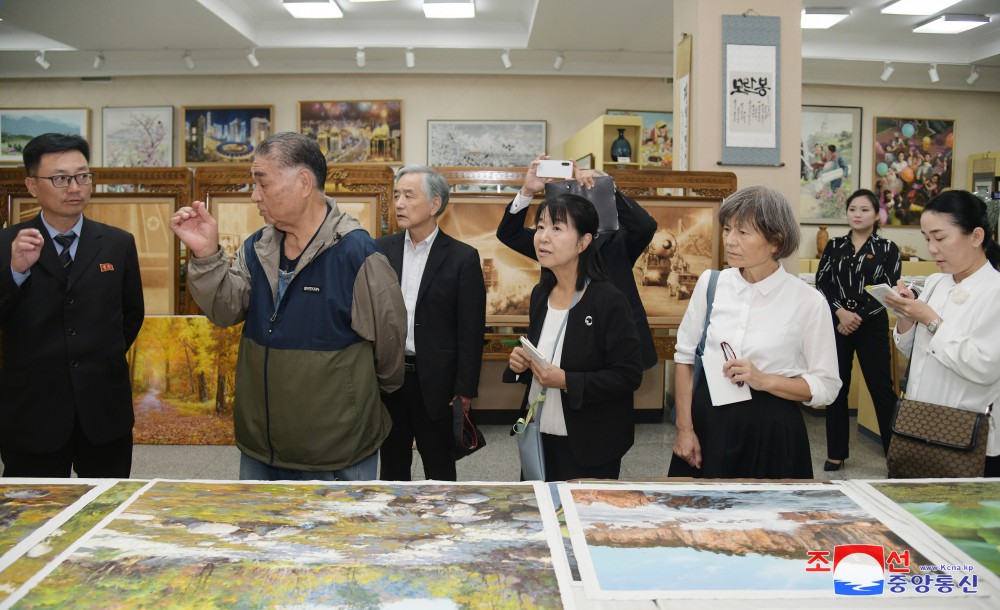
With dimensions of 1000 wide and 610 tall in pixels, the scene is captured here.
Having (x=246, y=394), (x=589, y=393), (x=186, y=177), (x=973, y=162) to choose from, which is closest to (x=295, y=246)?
(x=246, y=394)

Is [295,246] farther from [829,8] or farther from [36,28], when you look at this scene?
[36,28]

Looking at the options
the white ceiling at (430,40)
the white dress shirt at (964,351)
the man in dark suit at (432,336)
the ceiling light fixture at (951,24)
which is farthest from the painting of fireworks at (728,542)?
the ceiling light fixture at (951,24)

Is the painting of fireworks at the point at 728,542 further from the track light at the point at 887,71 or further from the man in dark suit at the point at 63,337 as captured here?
the track light at the point at 887,71

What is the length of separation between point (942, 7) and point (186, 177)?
8.09m

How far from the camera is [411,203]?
3.21m

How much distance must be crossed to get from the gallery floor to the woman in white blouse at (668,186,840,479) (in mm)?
2294

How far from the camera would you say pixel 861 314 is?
454 cm

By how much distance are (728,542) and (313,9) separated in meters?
8.25

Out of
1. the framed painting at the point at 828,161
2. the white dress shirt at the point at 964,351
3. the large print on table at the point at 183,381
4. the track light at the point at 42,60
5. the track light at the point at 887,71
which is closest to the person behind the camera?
the white dress shirt at the point at 964,351

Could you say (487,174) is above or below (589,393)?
above

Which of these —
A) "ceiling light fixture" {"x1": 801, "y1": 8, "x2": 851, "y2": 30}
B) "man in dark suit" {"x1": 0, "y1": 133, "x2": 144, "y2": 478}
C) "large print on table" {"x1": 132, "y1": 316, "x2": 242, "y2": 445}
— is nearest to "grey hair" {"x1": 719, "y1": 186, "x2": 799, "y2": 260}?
"man in dark suit" {"x1": 0, "y1": 133, "x2": 144, "y2": 478}

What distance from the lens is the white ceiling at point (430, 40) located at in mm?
7668

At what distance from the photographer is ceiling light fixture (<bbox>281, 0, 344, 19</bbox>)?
7871 mm

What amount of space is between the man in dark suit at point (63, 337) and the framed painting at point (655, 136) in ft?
27.7
